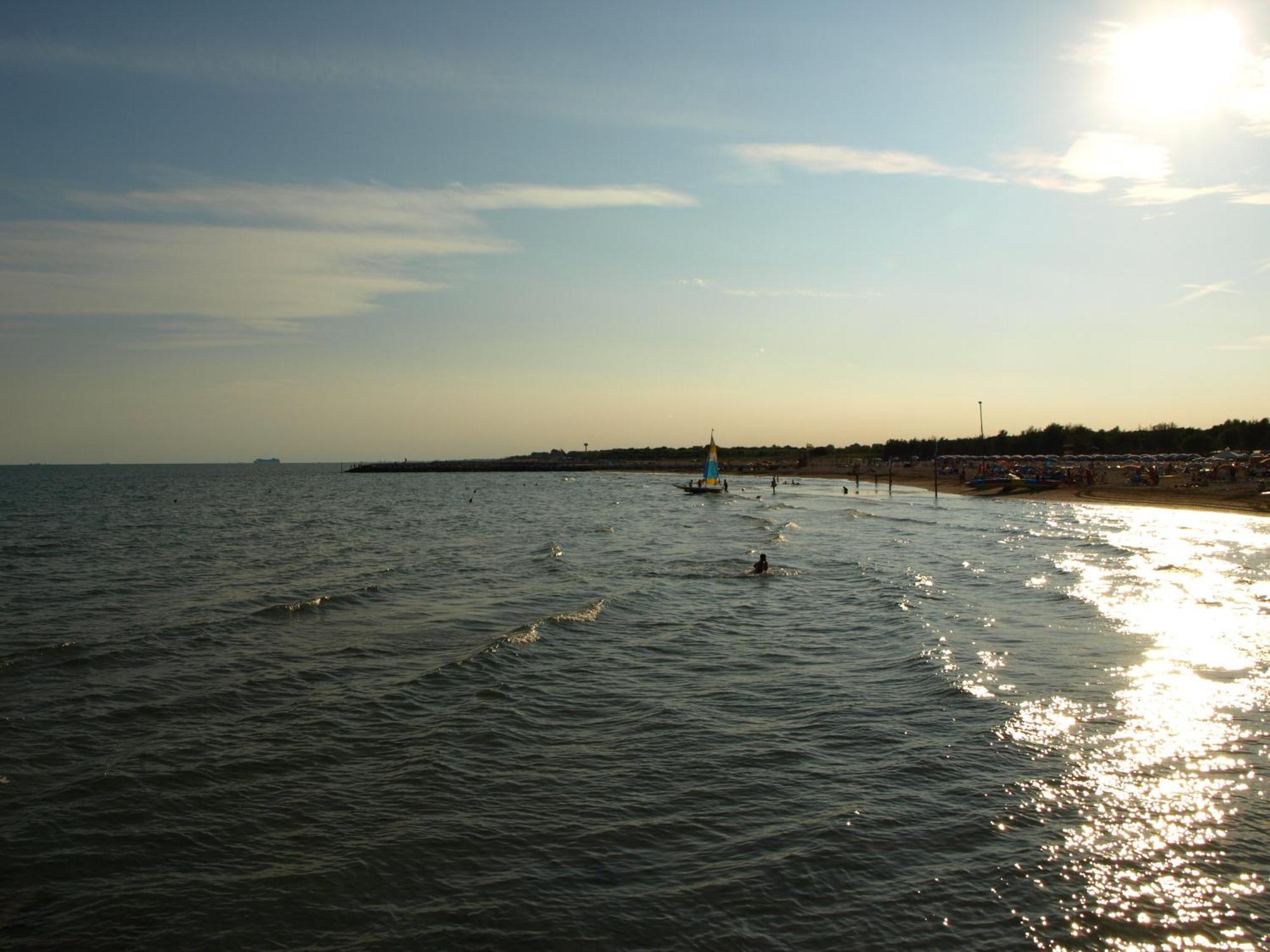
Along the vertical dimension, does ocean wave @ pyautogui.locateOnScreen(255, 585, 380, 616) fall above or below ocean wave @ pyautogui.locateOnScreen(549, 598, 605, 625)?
above

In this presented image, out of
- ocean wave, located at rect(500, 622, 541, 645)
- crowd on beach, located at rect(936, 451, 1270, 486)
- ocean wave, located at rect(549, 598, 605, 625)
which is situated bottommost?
ocean wave, located at rect(549, 598, 605, 625)

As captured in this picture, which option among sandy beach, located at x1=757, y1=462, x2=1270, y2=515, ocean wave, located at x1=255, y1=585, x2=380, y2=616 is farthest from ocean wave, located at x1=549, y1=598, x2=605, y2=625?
sandy beach, located at x1=757, y1=462, x2=1270, y2=515

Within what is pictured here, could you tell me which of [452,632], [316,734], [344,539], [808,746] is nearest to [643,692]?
[808,746]

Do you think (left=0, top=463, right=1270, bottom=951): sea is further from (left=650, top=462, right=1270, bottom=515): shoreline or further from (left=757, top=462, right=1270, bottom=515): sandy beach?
(left=757, top=462, right=1270, bottom=515): sandy beach

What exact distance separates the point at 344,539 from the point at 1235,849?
5045 centimetres

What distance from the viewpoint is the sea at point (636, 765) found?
9.52 metres

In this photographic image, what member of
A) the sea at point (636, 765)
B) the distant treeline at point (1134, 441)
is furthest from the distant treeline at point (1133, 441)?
the sea at point (636, 765)

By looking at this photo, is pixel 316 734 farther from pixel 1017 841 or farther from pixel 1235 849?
pixel 1235 849

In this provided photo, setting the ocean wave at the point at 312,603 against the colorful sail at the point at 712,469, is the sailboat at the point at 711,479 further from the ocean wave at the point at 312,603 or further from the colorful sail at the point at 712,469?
the ocean wave at the point at 312,603

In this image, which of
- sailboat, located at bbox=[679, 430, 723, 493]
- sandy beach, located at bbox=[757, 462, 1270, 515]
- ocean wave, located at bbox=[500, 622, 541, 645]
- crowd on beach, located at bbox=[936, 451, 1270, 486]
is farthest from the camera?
sailboat, located at bbox=[679, 430, 723, 493]

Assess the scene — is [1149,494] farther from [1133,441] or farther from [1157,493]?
[1133,441]

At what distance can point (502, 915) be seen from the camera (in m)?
9.45

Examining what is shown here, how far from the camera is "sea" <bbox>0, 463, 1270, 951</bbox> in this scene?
9523 millimetres

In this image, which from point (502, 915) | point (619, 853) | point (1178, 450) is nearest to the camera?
point (502, 915)
